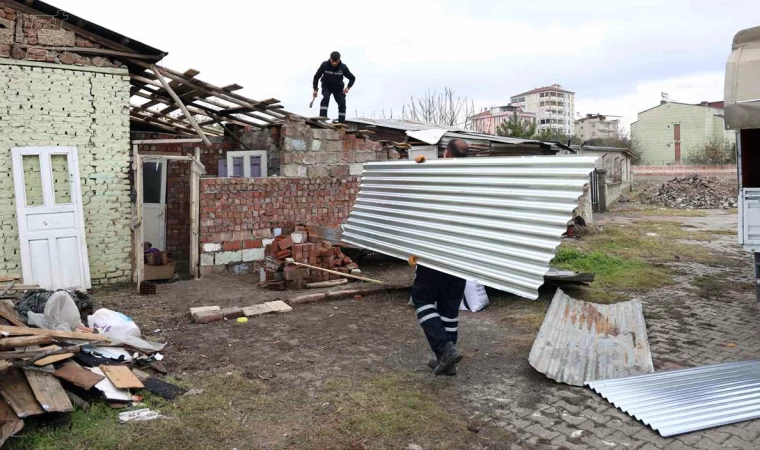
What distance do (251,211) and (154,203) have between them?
2.04 metres

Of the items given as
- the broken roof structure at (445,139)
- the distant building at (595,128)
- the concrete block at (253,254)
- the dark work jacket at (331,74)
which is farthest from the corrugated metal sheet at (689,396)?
the distant building at (595,128)

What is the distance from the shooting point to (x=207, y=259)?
9141mm

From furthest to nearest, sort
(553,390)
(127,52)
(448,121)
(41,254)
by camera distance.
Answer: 1. (448,121)
2. (127,52)
3. (41,254)
4. (553,390)

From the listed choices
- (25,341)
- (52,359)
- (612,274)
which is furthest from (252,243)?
(612,274)

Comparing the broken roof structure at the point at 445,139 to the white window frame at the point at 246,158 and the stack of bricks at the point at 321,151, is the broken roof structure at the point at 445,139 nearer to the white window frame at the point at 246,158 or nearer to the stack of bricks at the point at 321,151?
the stack of bricks at the point at 321,151

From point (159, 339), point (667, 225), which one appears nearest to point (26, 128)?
point (159, 339)

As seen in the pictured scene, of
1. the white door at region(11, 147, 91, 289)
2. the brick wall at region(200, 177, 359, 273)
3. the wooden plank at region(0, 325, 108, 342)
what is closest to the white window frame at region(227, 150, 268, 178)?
the brick wall at region(200, 177, 359, 273)

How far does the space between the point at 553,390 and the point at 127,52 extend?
801 centimetres

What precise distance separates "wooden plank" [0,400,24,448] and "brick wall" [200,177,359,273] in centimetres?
566

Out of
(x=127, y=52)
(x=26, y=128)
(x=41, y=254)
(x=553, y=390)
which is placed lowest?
(x=553, y=390)

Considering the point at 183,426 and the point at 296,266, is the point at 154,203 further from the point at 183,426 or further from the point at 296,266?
the point at 183,426

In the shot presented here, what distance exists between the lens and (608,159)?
2900 centimetres

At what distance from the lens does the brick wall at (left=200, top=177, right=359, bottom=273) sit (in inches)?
358

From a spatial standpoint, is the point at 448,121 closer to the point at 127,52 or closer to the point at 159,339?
the point at 127,52
